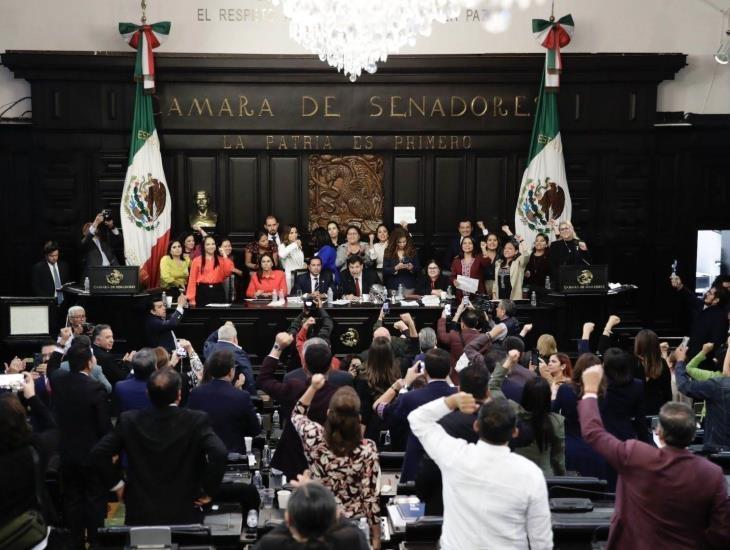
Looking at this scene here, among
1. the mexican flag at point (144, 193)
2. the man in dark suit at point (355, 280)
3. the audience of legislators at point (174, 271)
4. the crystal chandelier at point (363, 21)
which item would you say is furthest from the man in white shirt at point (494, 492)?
the mexican flag at point (144, 193)

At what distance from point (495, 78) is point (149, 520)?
10497 millimetres

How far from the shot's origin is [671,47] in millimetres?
14102

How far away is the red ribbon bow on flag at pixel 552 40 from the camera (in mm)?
13133

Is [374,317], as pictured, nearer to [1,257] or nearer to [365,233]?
[365,233]

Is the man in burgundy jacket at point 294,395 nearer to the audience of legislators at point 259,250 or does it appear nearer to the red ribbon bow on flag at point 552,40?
Result: the audience of legislators at point 259,250

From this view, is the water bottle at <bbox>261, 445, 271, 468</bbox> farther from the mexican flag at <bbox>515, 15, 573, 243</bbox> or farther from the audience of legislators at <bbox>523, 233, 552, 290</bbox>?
the mexican flag at <bbox>515, 15, 573, 243</bbox>

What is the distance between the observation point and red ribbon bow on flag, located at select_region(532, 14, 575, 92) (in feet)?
43.1

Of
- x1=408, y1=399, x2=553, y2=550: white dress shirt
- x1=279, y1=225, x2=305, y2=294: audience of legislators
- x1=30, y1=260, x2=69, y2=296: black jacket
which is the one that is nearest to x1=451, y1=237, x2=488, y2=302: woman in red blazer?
x1=279, y1=225, x2=305, y2=294: audience of legislators

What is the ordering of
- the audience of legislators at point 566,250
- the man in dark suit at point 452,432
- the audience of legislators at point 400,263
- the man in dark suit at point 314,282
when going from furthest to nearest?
1. the audience of legislators at point 400,263
2. the audience of legislators at point 566,250
3. the man in dark suit at point 314,282
4. the man in dark suit at point 452,432

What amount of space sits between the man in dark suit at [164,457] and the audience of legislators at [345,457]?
48cm

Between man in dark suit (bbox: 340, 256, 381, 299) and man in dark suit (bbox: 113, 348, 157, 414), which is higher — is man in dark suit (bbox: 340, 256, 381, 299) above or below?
above

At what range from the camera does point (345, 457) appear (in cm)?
473

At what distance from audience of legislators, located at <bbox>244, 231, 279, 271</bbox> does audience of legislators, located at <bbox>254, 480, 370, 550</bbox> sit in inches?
356

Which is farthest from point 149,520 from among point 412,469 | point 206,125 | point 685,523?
point 206,125
